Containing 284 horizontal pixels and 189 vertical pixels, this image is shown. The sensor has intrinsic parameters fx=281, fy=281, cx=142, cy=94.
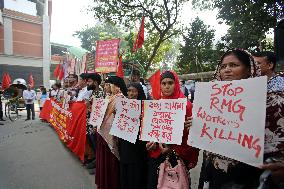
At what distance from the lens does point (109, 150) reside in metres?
3.57

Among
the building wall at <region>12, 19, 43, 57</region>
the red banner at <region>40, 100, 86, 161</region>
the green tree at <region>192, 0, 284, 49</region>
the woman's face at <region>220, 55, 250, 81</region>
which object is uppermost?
the building wall at <region>12, 19, 43, 57</region>

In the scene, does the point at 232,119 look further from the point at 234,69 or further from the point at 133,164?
the point at 133,164

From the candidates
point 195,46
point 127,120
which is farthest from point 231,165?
point 195,46

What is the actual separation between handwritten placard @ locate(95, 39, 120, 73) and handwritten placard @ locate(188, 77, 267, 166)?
24.3 feet

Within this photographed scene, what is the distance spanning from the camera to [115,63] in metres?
9.27

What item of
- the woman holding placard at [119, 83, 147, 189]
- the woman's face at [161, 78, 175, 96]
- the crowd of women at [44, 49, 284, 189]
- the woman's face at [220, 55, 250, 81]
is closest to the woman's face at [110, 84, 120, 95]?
the crowd of women at [44, 49, 284, 189]

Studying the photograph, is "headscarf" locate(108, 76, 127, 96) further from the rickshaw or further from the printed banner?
the rickshaw

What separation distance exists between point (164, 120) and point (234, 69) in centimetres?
85

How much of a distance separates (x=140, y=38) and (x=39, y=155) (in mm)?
4601

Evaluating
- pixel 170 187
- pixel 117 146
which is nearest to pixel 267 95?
pixel 170 187

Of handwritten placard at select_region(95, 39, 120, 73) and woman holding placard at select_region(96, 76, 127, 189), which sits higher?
handwritten placard at select_region(95, 39, 120, 73)

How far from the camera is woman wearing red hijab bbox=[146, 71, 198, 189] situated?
8.36ft

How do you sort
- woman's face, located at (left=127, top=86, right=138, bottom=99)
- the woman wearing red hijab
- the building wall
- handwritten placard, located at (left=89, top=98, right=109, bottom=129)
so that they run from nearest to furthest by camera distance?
1. the woman wearing red hijab
2. woman's face, located at (left=127, top=86, right=138, bottom=99)
3. handwritten placard, located at (left=89, top=98, right=109, bottom=129)
4. the building wall

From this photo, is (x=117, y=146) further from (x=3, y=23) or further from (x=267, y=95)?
(x=3, y=23)
